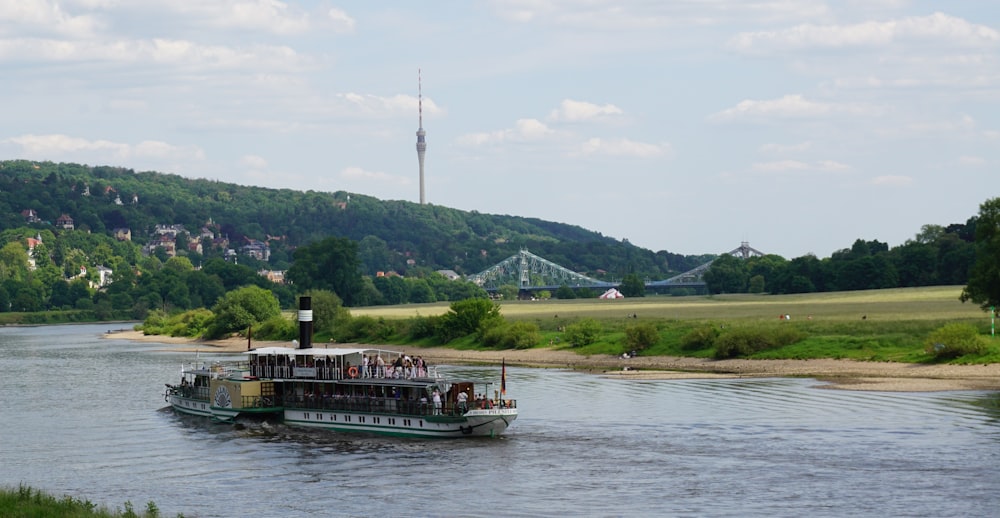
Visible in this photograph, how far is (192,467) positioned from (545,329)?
250 feet

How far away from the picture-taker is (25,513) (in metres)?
35.0

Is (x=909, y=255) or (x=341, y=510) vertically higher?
(x=909, y=255)

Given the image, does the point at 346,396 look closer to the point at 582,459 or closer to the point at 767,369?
the point at 582,459

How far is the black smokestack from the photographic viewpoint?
223ft

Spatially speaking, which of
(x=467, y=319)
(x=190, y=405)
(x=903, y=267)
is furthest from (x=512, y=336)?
(x=903, y=267)

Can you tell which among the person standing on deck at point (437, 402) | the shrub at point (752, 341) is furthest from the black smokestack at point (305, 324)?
the shrub at point (752, 341)

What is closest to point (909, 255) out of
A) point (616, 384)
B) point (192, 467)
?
point (616, 384)

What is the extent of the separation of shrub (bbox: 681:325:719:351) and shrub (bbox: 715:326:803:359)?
2.44 m

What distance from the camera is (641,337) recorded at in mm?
95875

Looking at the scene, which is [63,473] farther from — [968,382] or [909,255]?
[909,255]

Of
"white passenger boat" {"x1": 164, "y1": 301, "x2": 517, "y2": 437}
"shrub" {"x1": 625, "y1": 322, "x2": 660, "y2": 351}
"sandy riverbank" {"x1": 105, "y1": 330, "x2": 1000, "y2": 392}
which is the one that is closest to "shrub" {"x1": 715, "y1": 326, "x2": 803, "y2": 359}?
"sandy riverbank" {"x1": 105, "y1": 330, "x2": 1000, "y2": 392}

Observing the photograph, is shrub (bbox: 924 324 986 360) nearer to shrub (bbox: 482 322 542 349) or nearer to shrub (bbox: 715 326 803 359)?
shrub (bbox: 715 326 803 359)

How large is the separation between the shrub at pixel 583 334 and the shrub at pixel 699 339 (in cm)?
1095

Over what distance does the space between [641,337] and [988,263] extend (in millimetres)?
24735
